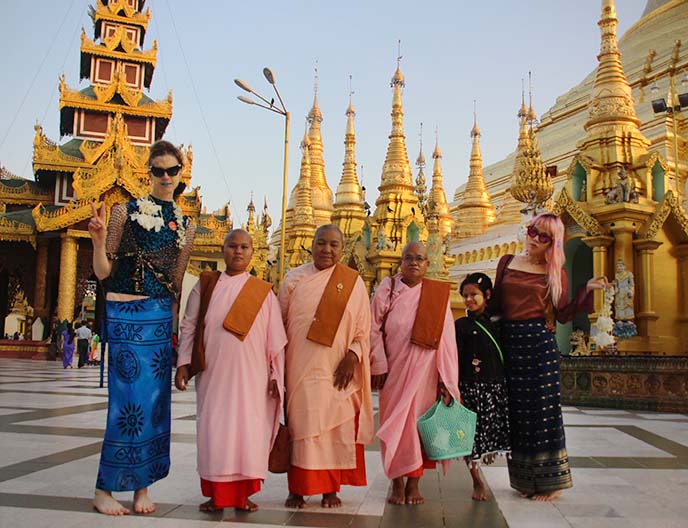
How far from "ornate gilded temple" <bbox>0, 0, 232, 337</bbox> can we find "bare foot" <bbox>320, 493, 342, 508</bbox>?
22.2 meters

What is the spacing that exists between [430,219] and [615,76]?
28.7ft

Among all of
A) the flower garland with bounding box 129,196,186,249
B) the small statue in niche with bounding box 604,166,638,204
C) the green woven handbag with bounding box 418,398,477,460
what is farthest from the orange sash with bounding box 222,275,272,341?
the small statue in niche with bounding box 604,166,638,204

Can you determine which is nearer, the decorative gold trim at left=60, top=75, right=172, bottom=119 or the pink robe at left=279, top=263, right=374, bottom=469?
the pink robe at left=279, top=263, right=374, bottom=469

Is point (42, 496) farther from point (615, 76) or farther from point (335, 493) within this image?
point (615, 76)

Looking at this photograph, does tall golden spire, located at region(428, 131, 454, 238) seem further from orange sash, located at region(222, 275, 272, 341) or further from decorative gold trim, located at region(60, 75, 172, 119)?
orange sash, located at region(222, 275, 272, 341)

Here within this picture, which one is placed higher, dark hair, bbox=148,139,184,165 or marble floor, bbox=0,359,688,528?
dark hair, bbox=148,139,184,165

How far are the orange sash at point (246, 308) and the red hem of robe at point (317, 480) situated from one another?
2.76 feet

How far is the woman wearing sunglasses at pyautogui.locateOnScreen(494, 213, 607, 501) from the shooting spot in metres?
4.22

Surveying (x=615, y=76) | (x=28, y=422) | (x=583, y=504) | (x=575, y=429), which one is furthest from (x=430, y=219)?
(x=583, y=504)

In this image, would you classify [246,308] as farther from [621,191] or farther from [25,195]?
[25,195]

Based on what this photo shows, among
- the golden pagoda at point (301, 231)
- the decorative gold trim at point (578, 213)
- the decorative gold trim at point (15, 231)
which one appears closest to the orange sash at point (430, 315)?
the decorative gold trim at point (578, 213)

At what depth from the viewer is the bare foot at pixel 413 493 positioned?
13.1ft

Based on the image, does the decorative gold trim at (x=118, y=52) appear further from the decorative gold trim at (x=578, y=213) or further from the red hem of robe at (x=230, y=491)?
the red hem of robe at (x=230, y=491)

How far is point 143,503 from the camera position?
3631 mm
